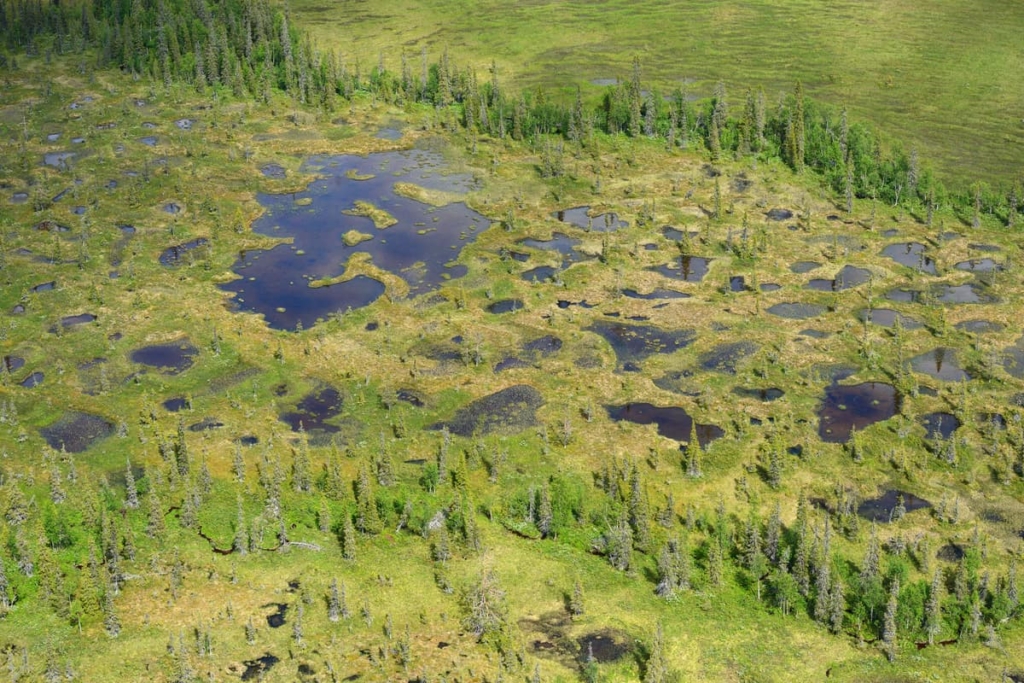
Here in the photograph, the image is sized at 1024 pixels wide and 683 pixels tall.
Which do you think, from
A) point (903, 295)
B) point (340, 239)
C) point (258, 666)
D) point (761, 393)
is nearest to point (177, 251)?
point (340, 239)

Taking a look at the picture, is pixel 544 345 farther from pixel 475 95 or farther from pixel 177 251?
pixel 475 95

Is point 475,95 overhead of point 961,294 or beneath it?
overhead

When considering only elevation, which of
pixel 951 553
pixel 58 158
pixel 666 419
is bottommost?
pixel 951 553

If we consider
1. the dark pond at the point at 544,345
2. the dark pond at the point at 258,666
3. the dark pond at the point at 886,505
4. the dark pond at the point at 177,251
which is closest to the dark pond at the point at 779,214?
the dark pond at the point at 544,345

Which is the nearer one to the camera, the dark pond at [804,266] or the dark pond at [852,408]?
the dark pond at [852,408]

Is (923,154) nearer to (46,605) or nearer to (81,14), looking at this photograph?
(46,605)

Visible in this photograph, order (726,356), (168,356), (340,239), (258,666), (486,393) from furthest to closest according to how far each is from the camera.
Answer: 1. (340,239)
2. (168,356)
3. (726,356)
4. (486,393)
5. (258,666)

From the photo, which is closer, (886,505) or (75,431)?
(886,505)

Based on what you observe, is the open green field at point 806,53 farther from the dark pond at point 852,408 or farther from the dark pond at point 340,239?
the dark pond at point 852,408

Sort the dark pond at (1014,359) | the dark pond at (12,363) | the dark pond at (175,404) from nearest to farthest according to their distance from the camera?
the dark pond at (175,404), the dark pond at (1014,359), the dark pond at (12,363)
